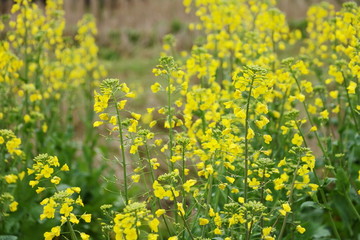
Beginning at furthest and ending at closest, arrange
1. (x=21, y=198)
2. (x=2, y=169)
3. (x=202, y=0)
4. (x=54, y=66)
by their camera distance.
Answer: (x=54, y=66) < (x=202, y=0) < (x=21, y=198) < (x=2, y=169)

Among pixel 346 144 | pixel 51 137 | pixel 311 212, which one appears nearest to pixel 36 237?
pixel 51 137

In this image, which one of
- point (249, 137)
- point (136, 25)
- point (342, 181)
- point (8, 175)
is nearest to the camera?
point (249, 137)

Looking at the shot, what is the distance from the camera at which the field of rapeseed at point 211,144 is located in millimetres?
2830

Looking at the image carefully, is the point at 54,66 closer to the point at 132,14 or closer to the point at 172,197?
the point at 172,197

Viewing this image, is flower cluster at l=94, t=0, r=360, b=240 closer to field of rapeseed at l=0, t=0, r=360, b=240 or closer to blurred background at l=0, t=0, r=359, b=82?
field of rapeseed at l=0, t=0, r=360, b=240

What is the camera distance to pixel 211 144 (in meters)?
2.82

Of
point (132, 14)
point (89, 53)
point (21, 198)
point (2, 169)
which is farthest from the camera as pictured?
point (132, 14)

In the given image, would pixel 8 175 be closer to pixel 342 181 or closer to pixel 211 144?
pixel 211 144

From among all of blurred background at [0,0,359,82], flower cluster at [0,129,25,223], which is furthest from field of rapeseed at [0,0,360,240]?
blurred background at [0,0,359,82]

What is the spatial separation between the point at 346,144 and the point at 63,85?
3148 mm

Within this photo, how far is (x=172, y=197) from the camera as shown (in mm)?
2723

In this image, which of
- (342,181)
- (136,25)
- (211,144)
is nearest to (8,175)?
(211,144)

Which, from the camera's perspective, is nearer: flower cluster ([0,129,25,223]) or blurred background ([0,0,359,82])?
flower cluster ([0,129,25,223])

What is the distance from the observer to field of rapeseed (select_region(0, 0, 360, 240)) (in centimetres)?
283
